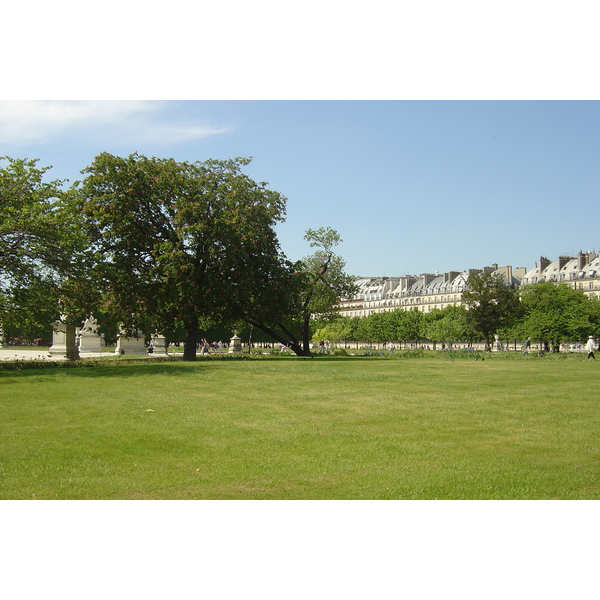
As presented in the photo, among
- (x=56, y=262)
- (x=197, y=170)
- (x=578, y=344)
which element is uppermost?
(x=197, y=170)

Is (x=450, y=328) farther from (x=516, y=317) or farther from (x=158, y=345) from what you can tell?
(x=158, y=345)

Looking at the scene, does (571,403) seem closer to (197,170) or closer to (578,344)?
(197,170)

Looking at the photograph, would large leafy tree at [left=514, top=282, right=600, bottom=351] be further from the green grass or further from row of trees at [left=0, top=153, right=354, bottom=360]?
the green grass

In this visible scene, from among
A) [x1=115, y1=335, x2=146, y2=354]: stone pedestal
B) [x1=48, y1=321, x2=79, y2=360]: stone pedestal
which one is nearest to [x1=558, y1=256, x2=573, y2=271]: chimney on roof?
[x1=115, y1=335, x2=146, y2=354]: stone pedestal

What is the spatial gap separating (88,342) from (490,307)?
48.1 meters

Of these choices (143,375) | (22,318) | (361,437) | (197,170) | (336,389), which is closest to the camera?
(361,437)

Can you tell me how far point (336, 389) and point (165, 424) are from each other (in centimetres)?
657

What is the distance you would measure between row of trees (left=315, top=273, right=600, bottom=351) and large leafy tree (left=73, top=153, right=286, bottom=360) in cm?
2399

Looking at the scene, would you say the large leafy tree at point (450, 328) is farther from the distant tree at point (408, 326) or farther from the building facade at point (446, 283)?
the building facade at point (446, 283)

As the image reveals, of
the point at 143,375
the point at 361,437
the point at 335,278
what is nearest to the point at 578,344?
the point at 335,278

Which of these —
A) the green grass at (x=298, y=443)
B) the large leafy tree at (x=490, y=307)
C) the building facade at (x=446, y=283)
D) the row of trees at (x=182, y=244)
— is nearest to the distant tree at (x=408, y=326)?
the building facade at (x=446, y=283)

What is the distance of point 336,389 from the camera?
15867mm

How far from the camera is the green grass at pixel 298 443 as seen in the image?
21.8 ft

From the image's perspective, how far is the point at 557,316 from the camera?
6100 cm
